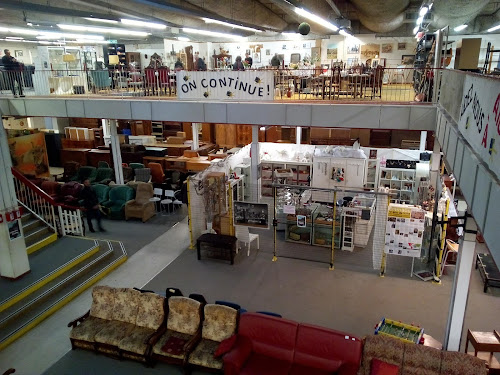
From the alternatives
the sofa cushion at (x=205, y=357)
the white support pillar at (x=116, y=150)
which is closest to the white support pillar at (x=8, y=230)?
the sofa cushion at (x=205, y=357)

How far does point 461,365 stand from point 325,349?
1.91 meters

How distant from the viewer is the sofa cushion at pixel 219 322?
6766 millimetres

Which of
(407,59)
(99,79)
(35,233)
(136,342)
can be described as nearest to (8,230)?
(35,233)

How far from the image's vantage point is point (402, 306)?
848cm

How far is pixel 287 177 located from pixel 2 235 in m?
9.23

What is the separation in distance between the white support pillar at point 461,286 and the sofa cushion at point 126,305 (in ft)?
18.0

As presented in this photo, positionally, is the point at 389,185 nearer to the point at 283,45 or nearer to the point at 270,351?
the point at 270,351

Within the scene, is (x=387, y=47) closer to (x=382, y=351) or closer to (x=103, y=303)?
(x=382, y=351)

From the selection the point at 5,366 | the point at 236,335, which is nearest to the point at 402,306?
the point at 236,335

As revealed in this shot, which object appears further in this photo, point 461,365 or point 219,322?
point 219,322

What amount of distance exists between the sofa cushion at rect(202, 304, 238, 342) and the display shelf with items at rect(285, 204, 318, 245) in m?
4.78

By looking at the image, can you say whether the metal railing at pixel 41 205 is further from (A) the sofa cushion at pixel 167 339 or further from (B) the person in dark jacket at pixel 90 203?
(A) the sofa cushion at pixel 167 339

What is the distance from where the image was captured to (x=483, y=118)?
4.29m

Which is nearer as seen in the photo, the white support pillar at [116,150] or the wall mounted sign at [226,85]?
the wall mounted sign at [226,85]
